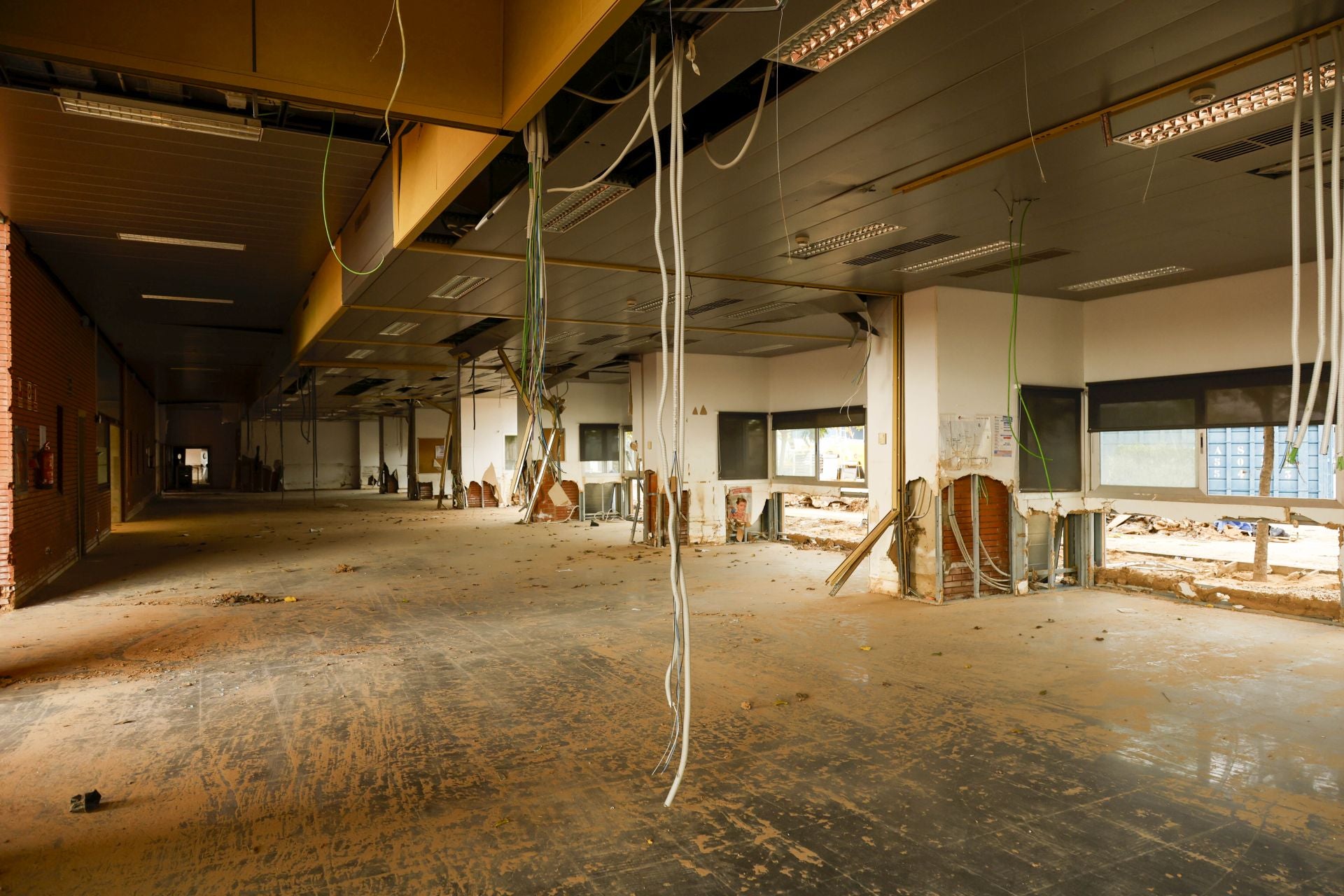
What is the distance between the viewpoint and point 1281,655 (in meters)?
5.51

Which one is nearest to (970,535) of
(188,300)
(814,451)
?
(814,451)

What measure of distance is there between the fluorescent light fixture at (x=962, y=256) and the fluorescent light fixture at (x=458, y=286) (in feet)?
12.6

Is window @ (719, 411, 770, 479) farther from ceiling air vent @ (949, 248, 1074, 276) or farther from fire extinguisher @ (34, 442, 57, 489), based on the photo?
fire extinguisher @ (34, 442, 57, 489)

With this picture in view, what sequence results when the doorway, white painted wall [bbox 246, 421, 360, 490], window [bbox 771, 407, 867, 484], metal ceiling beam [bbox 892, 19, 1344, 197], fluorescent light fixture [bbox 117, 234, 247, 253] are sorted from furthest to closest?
1. white painted wall [bbox 246, 421, 360, 490]
2. the doorway
3. window [bbox 771, 407, 867, 484]
4. fluorescent light fixture [bbox 117, 234, 247, 253]
5. metal ceiling beam [bbox 892, 19, 1344, 197]

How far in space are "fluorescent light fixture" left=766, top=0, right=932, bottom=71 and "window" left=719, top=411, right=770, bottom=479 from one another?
893 cm

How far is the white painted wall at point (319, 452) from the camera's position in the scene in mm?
29766

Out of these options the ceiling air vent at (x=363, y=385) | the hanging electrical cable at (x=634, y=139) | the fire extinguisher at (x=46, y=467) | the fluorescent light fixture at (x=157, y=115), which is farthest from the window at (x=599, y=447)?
the hanging electrical cable at (x=634, y=139)

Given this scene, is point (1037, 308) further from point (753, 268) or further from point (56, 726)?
point (56, 726)

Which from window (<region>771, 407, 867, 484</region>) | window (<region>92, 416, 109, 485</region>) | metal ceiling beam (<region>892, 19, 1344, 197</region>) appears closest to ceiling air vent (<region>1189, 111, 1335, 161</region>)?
metal ceiling beam (<region>892, 19, 1344, 197</region>)

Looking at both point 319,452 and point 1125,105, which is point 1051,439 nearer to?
point 1125,105

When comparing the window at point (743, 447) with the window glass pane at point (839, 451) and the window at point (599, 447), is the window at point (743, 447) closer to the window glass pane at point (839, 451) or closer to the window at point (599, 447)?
the window glass pane at point (839, 451)

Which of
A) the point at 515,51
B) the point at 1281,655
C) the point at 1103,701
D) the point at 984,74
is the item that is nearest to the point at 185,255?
the point at 515,51

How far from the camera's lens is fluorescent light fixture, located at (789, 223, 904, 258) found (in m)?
5.59

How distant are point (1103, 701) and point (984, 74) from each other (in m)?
3.54
